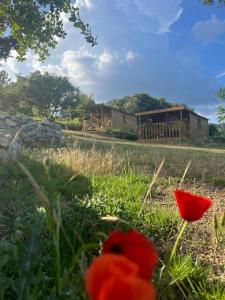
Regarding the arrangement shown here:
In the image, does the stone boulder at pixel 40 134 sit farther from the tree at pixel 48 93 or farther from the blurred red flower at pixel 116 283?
the tree at pixel 48 93

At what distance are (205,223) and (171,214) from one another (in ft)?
1.22

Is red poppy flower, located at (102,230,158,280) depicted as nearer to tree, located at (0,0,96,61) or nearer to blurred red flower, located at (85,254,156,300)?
blurred red flower, located at (85,254,156,300)

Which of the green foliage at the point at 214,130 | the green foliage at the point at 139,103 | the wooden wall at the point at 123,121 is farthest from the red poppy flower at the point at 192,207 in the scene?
the green foliage at the point at 214,130

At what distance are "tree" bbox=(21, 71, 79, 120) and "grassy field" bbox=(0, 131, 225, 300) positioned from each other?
49.5 meters

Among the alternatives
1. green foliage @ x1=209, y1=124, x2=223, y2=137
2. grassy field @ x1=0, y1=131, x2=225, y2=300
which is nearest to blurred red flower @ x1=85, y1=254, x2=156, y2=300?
grassy field @ x1=0, y1=131, x2=225, y2=300

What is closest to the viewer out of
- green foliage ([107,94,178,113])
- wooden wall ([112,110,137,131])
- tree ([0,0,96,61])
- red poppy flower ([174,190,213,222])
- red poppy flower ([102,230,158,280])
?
red poppy flower ([102,230,158,280])

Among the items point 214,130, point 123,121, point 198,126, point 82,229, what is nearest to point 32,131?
point 82,229

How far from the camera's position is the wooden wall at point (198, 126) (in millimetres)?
40531

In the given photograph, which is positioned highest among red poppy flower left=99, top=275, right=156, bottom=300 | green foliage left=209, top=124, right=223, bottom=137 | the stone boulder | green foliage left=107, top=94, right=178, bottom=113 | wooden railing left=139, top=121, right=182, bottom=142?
green foliage left=107, top=94, right=178, bottom=113

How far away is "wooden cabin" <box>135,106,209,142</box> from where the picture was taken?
1378 inches

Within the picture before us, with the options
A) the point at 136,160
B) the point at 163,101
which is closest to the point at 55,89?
the point at 163,101

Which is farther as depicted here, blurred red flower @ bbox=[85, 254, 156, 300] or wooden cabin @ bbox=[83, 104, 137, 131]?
wooden cabin @ bbox=[83, 104, 137, 131]

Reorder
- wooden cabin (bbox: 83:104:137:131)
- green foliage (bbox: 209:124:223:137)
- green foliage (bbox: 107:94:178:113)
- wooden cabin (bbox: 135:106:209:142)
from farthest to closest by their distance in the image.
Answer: green foliage (bbox: 107:94:178:113), green foliage (bbox: 209:124:223:137), wooden cabin (bbox: 83:104:137:131), wooden cabin (bbox: 135:106:209:142)

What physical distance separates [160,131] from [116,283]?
34832 millimetres
